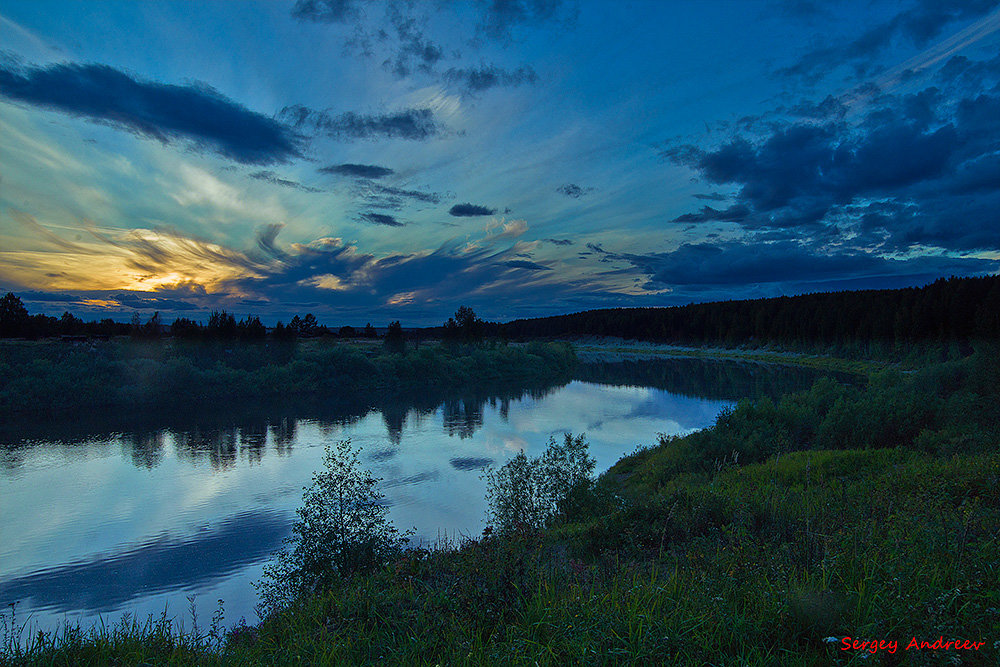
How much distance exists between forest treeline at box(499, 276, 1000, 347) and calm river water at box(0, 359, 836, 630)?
31.3 metres

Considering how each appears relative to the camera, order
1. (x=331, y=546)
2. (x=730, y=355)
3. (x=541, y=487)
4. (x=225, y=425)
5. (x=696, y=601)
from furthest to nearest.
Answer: (x=730, y=355), (x=225, y=425), (x=541, y=487), (x=331, y=546), (x=696, y=601)

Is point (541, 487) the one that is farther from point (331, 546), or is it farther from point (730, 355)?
point (730, 355)

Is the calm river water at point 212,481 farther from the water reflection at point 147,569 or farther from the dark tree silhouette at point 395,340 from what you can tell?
the dark tree silhouette at point 395,340

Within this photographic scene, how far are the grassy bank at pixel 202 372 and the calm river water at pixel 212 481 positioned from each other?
172 inches

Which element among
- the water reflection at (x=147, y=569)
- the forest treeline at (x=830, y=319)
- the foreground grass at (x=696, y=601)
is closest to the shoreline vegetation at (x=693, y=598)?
the foreground grass at (x=696, y=601)

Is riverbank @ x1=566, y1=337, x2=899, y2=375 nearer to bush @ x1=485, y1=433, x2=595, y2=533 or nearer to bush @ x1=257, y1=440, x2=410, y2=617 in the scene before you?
bush @ x1=485, y1=433, x2=595, y2=533

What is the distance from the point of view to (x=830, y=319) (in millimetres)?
97375

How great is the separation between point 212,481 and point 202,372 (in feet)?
93.7

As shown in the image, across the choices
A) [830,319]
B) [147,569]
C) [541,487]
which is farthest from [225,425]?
[830,319]

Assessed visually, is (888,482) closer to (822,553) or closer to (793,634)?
(822,553)

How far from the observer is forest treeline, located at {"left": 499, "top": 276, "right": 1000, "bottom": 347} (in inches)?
2657

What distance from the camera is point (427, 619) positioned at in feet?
16.1

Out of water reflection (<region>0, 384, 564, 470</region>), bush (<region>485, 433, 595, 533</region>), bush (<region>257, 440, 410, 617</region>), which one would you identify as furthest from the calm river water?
bush (<region>485, 433, 595, 533</region>)

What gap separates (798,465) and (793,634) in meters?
12.2
